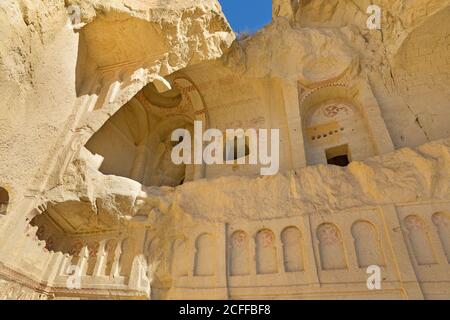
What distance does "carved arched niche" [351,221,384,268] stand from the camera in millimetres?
5305

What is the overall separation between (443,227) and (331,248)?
6.64 ft

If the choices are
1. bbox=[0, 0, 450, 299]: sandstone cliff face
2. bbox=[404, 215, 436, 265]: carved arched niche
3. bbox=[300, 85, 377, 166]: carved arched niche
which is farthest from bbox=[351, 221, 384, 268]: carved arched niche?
bbox=[300, 85, 377, 166]: carved arched niche

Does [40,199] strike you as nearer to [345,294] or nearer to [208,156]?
[208,156]

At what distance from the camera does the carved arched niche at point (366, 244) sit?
530 cm

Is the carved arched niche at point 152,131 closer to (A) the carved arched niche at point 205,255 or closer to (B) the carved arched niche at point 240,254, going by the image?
(A) the carved arched niche at point 205,255

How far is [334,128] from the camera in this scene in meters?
8.03

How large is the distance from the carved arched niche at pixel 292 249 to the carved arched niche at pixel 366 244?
102 cm

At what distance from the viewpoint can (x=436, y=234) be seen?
208 inches

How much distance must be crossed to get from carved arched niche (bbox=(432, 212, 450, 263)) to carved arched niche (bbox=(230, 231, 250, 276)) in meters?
3.50

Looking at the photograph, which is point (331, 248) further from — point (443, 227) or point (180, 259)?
point (180, 259)

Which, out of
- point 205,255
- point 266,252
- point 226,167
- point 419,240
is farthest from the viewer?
point 226,167

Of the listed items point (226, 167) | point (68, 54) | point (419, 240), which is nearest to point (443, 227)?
point (419, 240)

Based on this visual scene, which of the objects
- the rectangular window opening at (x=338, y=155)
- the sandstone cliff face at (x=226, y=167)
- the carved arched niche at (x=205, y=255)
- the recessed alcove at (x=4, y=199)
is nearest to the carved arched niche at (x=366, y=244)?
the sandstone cliff face at (x=226, y=167)
